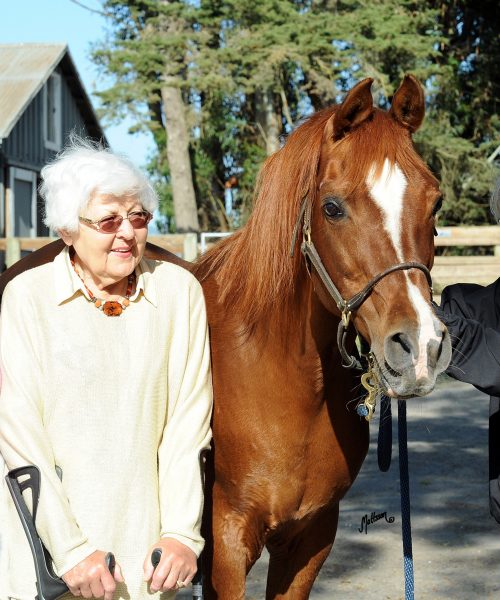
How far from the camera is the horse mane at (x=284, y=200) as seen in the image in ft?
8.44

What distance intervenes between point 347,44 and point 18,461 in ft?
58.7

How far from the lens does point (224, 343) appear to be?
299 centimetres

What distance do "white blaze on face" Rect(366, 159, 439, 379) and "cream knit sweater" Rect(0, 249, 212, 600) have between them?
662 mm

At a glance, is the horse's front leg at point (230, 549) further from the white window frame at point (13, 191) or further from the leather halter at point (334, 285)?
the white window frame at point (13, 191)

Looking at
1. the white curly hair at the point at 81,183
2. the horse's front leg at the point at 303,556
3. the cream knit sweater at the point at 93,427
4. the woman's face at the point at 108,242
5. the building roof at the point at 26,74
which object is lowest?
the horse's front leg at the point at 303,556

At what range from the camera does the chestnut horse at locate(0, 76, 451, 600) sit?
2.47m

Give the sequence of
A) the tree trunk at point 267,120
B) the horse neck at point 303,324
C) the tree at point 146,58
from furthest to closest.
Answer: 1. the tree trunk at point 267,120
2. the tree at point 146,58
3. the horse neck at point 303,324

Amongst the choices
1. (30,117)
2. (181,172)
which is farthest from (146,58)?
(30,117)

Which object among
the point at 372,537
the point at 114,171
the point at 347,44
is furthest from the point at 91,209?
the point at 347,44

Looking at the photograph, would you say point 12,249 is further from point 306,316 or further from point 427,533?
point 306,316

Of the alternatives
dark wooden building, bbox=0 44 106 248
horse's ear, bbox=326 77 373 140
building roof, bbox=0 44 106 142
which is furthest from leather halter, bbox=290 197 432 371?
building roof, bbox=0 44 106 142

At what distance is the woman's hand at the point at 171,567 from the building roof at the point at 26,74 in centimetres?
1992

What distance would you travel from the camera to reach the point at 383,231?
2.46 meters

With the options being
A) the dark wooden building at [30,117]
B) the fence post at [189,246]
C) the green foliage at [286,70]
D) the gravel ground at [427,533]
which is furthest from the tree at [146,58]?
the gravel ground at [427,533]
